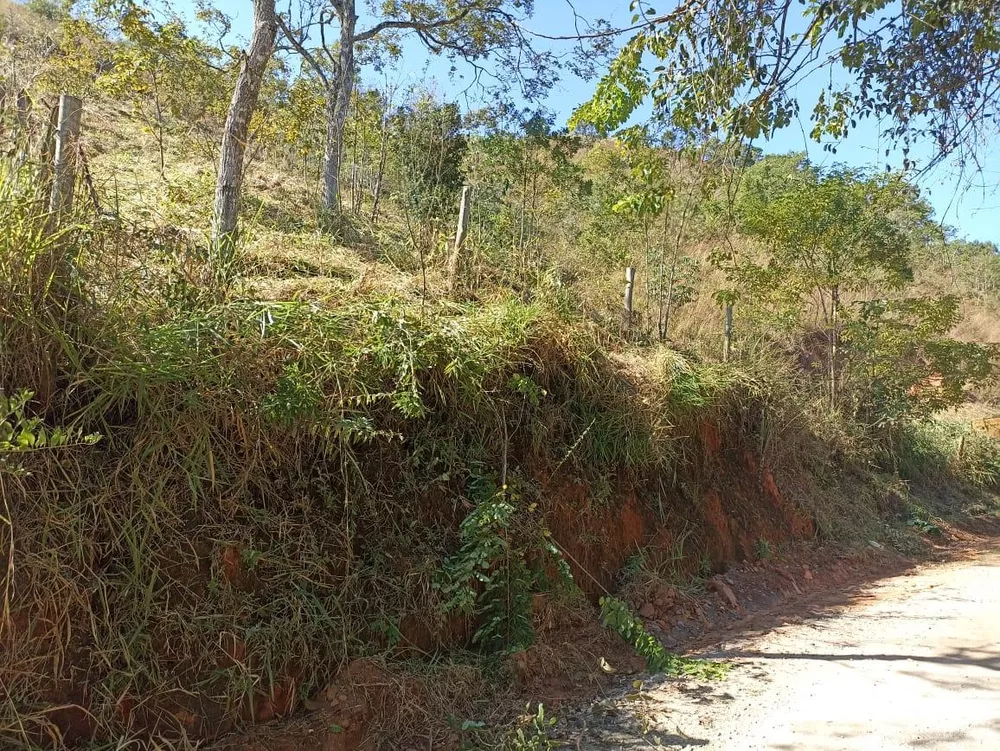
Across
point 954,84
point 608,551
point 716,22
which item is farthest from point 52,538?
point 954,84

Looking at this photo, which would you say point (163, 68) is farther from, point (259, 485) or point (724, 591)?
point (724, 591)

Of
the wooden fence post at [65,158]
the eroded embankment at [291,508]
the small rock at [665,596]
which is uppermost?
the wooden fence post at [65,158]

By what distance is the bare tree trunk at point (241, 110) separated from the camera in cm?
584

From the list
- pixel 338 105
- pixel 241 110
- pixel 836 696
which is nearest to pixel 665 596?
pixel 836 696

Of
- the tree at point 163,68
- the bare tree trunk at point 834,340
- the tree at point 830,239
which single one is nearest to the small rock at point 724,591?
the tree at point 830,239

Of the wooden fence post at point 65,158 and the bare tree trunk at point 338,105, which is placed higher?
the bare tree trunk at point 338,105

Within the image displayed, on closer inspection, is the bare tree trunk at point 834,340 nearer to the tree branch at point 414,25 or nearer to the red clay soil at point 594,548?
the red clay soil at point 594,548

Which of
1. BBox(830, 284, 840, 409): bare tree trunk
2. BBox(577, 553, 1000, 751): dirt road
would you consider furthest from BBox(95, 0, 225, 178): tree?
BBox(830, 284, 840, 409): bare tree trunk

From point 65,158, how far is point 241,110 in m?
3.06

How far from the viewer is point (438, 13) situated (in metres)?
12.3

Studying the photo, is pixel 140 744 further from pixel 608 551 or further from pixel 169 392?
pixel 608 551

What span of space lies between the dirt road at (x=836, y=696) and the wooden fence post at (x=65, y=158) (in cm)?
371

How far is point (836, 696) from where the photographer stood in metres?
3.71

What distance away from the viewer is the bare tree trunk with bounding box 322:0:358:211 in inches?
409
